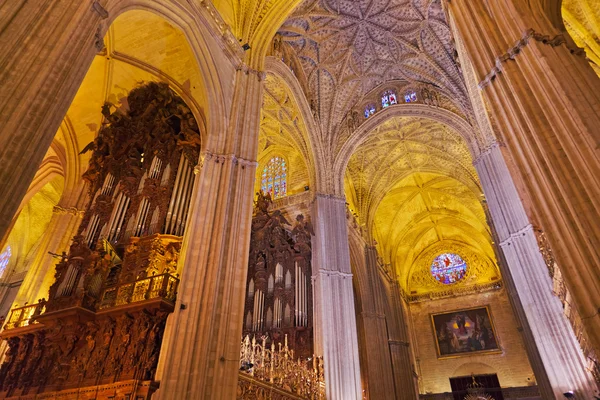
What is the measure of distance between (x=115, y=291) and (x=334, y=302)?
24.5 ft

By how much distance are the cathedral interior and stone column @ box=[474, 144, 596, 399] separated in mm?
61

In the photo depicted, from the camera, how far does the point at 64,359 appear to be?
7.70 metres

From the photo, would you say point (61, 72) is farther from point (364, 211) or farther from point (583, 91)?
point (364, 211)

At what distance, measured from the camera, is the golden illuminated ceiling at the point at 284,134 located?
16.0m

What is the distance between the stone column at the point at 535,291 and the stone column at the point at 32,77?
1110 cm

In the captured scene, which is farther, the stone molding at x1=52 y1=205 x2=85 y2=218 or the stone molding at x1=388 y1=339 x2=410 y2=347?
the stone molding at x1=388 y1=339 x2=410 y2=347

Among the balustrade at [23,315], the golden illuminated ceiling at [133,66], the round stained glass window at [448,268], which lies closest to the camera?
the balustrade at [23,315]

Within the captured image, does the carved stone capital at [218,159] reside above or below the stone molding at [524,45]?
above

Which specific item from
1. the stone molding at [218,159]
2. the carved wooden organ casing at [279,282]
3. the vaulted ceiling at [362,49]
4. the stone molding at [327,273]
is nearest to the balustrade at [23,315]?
the stone molding at [218,159]

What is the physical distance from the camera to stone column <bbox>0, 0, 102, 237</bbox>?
14.4 feet

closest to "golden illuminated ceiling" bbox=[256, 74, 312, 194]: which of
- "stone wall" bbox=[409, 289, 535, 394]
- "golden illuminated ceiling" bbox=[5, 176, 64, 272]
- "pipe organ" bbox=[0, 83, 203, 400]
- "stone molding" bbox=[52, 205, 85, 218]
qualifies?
"pipe organ" bbox=[0, 83, 203, 400]

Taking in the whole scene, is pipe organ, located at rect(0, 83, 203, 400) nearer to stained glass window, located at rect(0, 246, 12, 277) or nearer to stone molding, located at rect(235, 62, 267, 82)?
stone molding, located at rect(235, 62, 267, 82)

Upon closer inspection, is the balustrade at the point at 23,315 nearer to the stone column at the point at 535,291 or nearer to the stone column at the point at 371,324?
the stone column at the point at 535,291

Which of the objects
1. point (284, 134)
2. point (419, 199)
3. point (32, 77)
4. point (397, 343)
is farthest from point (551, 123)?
point (419, 199)
